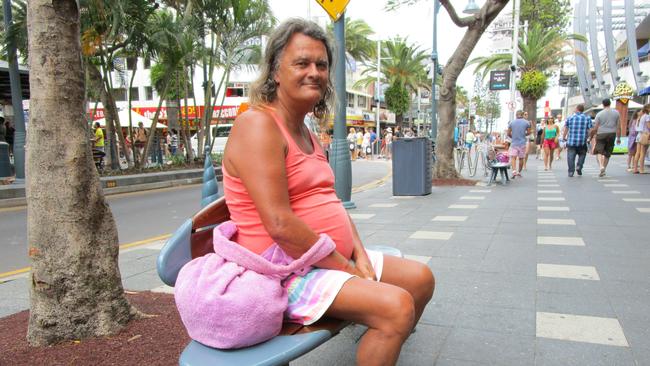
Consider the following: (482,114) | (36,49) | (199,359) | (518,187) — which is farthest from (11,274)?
(482,114)

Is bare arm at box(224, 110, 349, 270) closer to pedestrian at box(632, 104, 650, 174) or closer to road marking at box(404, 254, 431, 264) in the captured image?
road marking at box(404, 254, 431, 264)

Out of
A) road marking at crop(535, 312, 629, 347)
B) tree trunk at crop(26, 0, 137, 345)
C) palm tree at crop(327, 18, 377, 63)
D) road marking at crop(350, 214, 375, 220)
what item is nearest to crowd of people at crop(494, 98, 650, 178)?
road marking at crop(350, 214, 375, 220)

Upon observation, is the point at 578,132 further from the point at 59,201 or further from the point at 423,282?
the point at 59,201

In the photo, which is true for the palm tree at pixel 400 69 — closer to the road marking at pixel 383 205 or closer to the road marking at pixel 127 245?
the road marking at pixel 383 205

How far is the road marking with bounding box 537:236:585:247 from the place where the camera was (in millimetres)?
4883

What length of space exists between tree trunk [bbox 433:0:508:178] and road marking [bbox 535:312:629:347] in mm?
8412

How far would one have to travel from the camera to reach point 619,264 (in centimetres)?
407

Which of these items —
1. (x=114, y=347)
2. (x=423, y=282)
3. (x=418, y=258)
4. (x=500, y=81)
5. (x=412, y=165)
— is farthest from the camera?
(x=500, y=81)

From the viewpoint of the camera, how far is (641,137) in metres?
11.2

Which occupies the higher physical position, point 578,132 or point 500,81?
point 500,81

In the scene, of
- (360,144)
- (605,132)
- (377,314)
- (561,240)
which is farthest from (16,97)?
(360,144)

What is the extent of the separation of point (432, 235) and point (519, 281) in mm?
1890

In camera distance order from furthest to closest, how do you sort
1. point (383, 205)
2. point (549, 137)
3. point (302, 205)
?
point (549, 137) < point (383, 205) < point (302, 205)

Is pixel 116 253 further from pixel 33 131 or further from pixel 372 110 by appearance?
pixel 372 110
